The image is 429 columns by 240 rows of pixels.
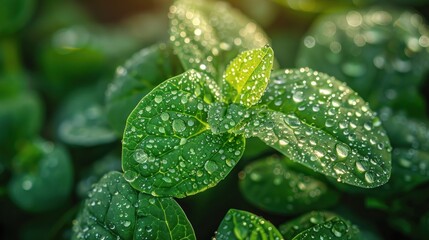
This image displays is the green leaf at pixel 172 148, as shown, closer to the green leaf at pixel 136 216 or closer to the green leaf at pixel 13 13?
the green leaf at pixel 136 216

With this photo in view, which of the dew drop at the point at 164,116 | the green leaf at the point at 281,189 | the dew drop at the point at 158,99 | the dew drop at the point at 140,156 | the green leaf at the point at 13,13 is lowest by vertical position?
the green leaf at the point at 281,189

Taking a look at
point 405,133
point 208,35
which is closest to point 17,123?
point 208,35

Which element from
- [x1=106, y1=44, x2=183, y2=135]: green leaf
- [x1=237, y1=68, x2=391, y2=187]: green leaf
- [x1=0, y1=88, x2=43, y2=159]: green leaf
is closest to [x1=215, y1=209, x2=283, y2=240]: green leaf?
[x1=237, y1=68, x2=391, y2=187]: green leaf

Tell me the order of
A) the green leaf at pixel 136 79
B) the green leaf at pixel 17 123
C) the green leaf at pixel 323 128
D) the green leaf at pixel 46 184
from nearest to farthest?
the green leaf at pixel 323 128 < the green leaf at pixel 136 79 < the green leaf at pixel 46 184 < the green leaf at pixel 17 123

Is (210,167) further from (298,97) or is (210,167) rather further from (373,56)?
(373,56)

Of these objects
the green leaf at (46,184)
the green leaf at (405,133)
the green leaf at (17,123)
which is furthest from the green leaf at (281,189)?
the green leaf at (17,123)
